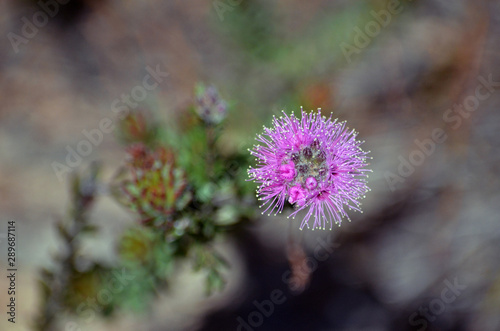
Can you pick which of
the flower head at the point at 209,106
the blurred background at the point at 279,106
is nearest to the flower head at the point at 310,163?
the flower head at the point at 209,106

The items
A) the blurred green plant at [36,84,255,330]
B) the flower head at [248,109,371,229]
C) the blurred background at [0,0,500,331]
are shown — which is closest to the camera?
the flower head at [248,109,371,229]

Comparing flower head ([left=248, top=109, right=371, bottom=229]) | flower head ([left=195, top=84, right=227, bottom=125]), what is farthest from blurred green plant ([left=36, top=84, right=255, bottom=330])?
flower head ([left=248, top=109, right=371, bottom=229])

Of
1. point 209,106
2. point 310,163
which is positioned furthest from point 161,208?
point 310,163

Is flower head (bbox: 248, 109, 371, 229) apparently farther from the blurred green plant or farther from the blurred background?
the blurred background

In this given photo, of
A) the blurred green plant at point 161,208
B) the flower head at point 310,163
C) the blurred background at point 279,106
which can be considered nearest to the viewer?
the flower head at point 310,163

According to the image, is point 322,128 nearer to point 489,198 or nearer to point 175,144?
point 175,144

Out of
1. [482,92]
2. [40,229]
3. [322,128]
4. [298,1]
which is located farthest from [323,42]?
[40,229]

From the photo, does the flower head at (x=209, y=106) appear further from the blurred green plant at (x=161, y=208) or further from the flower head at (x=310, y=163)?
the flower head at (x=310, y=163)
